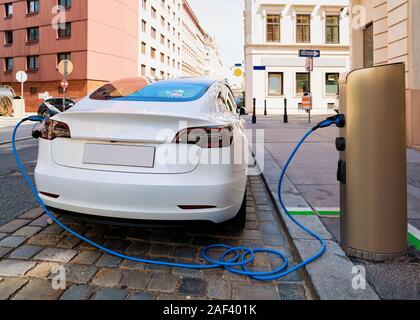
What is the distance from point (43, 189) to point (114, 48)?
3822 centimetres

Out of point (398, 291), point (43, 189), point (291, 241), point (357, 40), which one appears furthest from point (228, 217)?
point (357, 40)

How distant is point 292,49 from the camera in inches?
1125

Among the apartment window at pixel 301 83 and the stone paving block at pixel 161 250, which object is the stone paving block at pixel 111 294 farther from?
the apartment window at pixel 301 83

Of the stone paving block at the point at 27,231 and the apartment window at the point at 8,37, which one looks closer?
the stone paving block at the point at 27,231

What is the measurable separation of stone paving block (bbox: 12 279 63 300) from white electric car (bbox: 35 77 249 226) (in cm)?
55

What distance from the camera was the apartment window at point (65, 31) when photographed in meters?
35.9

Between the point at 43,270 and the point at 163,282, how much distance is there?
87 centimetres

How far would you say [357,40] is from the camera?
443 inches

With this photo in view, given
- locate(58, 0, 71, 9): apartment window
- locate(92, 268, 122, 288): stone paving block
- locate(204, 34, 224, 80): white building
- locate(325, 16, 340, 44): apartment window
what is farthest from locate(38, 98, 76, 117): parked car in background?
locate(204, 34, 224, 80): white building

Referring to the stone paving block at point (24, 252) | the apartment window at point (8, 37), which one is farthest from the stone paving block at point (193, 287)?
the apartment window at point (8, 37)

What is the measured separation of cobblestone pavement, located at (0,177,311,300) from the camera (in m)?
2.30

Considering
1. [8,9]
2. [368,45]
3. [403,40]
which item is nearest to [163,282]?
[403,40]

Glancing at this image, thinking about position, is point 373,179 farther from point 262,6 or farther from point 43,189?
point 262,6

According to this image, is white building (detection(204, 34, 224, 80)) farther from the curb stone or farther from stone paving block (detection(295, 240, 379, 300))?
stone paving block (detection(295, 240, 379, 300))
